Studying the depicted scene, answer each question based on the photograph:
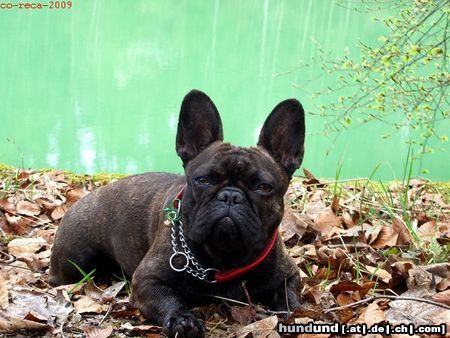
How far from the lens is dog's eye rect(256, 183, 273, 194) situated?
3365mm

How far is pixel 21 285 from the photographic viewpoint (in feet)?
13.1

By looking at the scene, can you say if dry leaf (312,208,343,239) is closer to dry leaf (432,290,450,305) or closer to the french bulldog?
the french bulldog

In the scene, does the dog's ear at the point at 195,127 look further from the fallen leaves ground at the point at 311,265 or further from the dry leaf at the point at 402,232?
the dry leaf at the point at 402,232

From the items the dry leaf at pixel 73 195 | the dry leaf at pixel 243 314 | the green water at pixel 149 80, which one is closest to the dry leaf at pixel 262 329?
the dry leaf at pixel 243 314

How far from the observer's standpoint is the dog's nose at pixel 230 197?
321 cm

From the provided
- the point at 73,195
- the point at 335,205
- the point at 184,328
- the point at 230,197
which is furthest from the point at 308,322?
the point at 73,195

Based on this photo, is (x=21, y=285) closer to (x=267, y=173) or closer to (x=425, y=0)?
(x=267, y=173)

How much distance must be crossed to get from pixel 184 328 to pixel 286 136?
1290 millimetres

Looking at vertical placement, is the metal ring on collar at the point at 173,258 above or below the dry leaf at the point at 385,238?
above

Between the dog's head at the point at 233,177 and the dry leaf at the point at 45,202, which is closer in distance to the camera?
the dog's head at the point at 233,177

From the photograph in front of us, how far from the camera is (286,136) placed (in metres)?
3.80

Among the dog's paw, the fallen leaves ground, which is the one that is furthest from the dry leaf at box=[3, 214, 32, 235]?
the dog's paw

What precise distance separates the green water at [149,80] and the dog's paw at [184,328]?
4.35m

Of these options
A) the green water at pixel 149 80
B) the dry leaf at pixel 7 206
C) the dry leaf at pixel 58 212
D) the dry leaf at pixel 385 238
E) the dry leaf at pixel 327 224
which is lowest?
the green water at pixel 149 80
